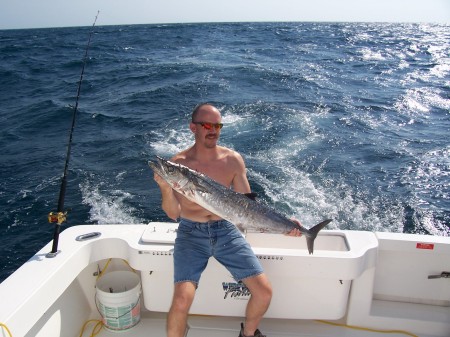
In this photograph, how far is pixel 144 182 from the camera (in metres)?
8.52

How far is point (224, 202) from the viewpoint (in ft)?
10.2

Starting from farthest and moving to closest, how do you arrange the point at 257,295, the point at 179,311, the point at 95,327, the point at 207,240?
1. the point at 95,327
2. the point at 207,240
3. the point at 257,295
4. the point at 179,311

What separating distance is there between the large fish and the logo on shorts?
50 centimetres

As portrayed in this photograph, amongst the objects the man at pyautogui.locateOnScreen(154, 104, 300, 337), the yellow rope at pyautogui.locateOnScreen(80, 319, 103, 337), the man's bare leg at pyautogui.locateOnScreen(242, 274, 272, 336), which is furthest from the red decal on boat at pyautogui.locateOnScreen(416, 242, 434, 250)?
the yellow rope at pyautogui.locateOnScreen(80, 319, 103, 337)

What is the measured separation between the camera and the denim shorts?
3.05 meters

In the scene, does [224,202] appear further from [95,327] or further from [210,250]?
[95,327]

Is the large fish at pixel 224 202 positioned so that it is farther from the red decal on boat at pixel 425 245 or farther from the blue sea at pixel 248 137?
the blue sea at pixel 248 137

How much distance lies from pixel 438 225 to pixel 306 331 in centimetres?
489

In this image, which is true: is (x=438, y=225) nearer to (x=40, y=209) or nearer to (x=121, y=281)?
(x=121, y=281)

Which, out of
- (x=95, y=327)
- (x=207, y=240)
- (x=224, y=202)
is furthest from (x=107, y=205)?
(x=224, y=202)

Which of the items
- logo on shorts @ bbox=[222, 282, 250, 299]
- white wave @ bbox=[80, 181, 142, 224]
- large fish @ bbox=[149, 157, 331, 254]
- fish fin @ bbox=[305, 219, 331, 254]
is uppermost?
large fish @ bbox=[149, 157, 331, 254]

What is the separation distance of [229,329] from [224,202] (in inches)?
48.6

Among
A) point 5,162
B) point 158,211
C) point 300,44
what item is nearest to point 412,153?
point 158,211

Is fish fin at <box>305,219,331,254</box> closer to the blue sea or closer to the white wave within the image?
the blue sea
